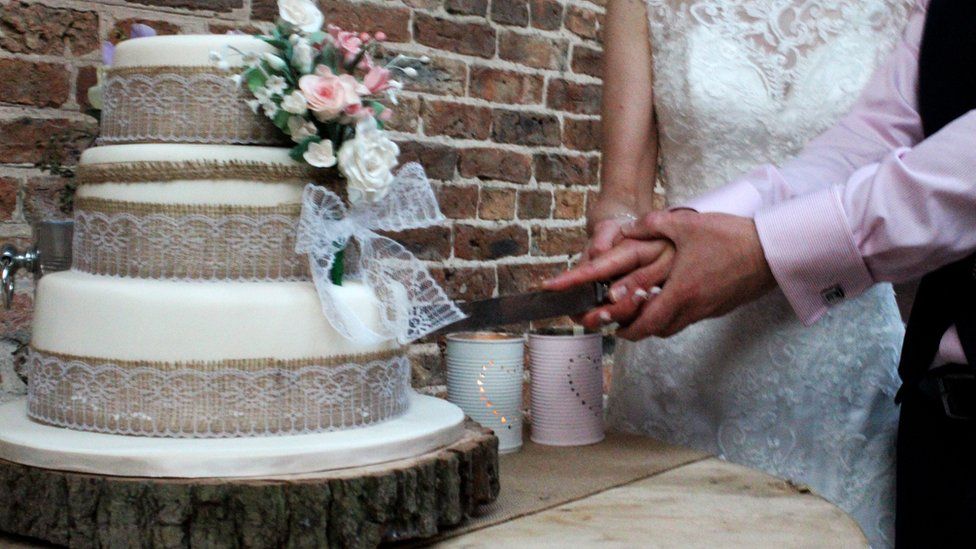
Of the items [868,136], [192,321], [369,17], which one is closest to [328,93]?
[192,321]

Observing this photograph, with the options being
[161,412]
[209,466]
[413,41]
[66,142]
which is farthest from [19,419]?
[413,41]

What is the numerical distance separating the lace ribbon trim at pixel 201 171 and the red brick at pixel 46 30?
23.8 inches

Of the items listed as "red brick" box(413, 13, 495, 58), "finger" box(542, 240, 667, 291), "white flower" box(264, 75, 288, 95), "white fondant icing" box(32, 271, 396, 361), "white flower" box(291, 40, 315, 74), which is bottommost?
"white fondant icing" box(32, 271, 396, 361)

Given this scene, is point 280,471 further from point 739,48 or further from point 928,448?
point 739,48

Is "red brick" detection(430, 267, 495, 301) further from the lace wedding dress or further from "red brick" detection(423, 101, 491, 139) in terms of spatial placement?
the lace wedding dress

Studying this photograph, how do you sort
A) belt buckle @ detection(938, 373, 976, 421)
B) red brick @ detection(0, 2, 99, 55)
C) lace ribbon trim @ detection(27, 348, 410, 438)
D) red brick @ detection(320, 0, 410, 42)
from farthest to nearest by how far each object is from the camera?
red brick @ detection(320, 0, 410, 42), red brick @ detection(0, 2, 99, 55), belt buckle @ detection(938, 373, 976, 421), lace ribbon trim @ detection(27, 348, 410, 438)

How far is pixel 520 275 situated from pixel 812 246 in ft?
3.93

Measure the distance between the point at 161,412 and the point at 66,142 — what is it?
0.76 metres

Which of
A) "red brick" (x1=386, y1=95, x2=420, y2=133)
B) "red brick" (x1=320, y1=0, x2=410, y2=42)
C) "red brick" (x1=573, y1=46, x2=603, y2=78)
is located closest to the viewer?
"red brick" (x1=320, y1=0, x2=410, y2=42)

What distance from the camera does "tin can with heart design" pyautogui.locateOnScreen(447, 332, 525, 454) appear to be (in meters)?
1.39

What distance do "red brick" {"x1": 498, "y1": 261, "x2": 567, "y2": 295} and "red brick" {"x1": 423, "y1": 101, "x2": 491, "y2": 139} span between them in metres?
0.30

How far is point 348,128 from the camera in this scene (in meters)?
1.06

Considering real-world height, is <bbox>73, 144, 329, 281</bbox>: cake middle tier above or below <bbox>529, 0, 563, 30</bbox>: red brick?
below

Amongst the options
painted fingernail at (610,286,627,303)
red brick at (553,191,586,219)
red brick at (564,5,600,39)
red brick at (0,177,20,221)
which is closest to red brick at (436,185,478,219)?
red brick at (553,191,586,219)
